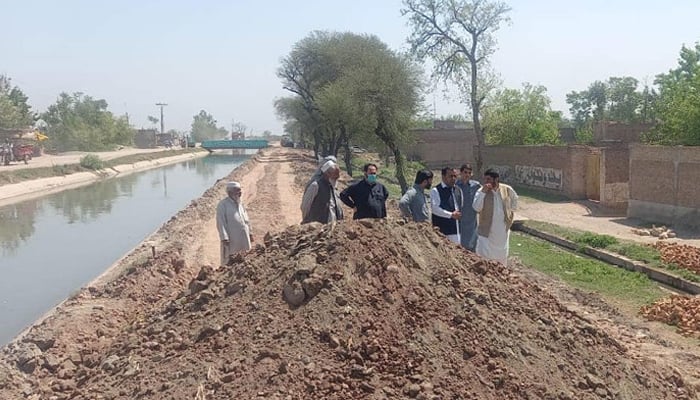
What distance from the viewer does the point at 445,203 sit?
7.30 m

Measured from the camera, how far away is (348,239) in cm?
577

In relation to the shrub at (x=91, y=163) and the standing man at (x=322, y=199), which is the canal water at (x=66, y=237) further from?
the shrub at (x=91, y=163)

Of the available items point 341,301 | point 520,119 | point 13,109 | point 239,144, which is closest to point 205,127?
point 239,144

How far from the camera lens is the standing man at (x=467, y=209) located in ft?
24.7

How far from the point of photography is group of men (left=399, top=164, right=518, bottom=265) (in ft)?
23.8

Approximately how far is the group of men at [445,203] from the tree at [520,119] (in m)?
27.2

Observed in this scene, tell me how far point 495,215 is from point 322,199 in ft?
6.46

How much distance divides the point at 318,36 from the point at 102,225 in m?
26.1

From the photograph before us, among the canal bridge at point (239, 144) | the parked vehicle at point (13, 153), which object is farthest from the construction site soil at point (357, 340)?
the canal bridge at point (239, 144)

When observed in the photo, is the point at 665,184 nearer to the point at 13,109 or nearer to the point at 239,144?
the point at 13,109

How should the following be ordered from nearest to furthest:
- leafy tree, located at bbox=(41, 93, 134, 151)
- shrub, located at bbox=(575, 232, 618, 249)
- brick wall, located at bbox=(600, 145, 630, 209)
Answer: shrub, located at bbox=(575, 232, 618, 249) < brick wall, located at bbox=(600, 145, 630, 209) < leafy tree, located at bbox=(41, 93, 134, 151)

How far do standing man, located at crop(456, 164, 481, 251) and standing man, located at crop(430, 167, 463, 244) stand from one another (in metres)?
0.09

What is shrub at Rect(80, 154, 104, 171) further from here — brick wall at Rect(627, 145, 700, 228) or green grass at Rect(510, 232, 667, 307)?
green grass at Rect(510, 232, 667, 307)

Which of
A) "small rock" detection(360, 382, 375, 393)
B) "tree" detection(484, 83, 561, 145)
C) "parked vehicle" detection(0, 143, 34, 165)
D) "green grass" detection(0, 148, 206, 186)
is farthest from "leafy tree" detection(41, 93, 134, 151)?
"small rock" detection(360, 382, 375, 393)
